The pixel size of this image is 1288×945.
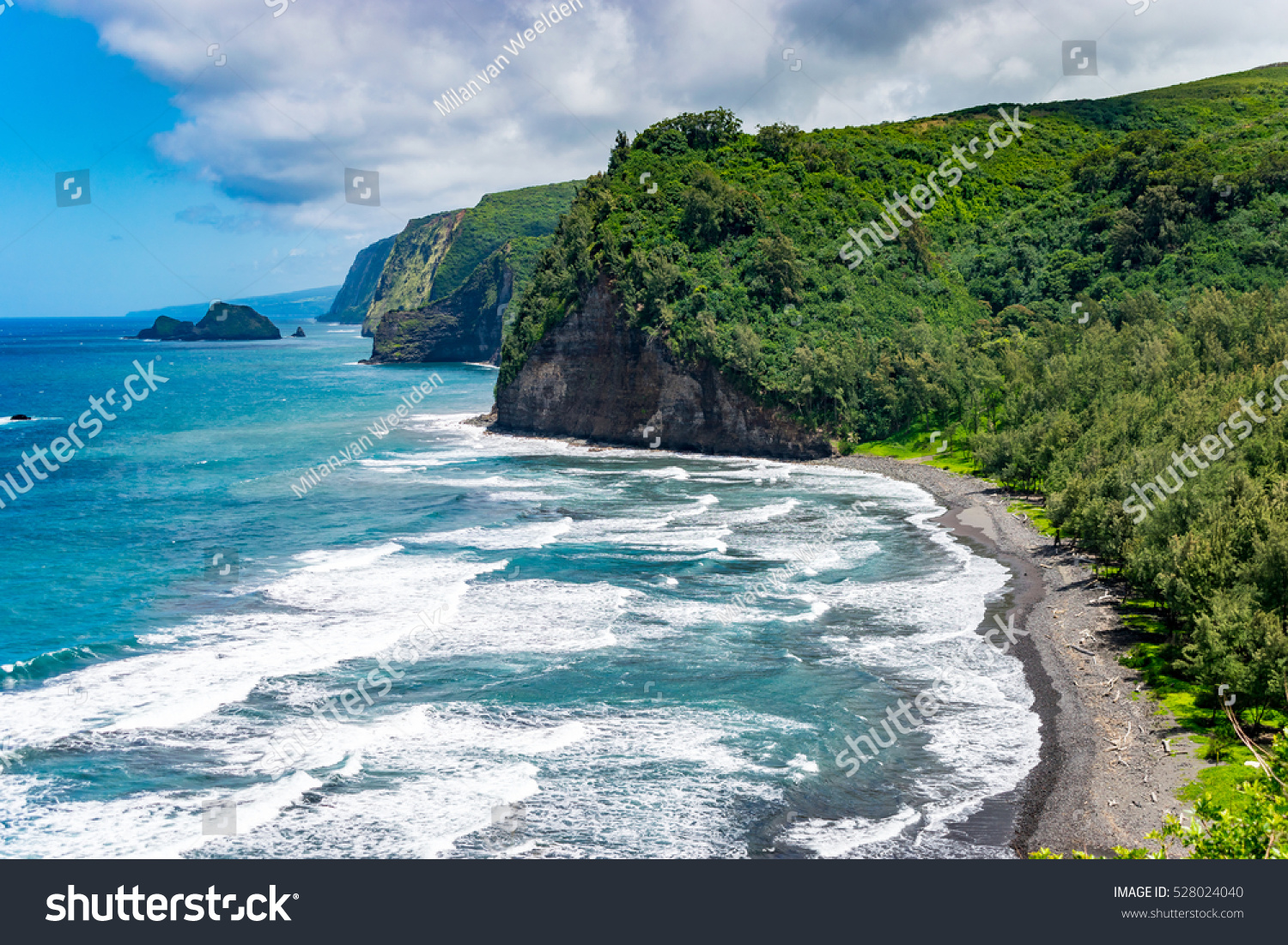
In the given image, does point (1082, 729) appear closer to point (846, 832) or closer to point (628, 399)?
point (846, 832)

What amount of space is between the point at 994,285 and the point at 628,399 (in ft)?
163

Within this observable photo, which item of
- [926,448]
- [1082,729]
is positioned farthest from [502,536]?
[926,448]

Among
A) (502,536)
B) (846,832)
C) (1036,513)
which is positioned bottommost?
(846,832)

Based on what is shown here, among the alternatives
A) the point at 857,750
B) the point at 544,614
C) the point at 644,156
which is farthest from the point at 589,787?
the point at 644,156

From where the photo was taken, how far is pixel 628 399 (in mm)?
99750

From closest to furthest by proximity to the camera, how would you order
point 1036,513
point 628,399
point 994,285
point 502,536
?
1. point 502,536
2. point 1036,513
3. point 628,399
4. point 994,285

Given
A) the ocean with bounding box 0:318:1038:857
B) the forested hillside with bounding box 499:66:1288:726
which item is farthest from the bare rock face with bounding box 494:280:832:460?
the ocean with bounding box 0:318:1038:857

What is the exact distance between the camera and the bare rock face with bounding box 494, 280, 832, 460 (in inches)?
3681

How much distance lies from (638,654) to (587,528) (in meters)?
23.9

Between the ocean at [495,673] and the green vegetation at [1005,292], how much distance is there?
10.8 m

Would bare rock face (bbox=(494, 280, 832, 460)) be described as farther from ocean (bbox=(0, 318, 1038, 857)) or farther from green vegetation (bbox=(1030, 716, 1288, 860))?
green vegetation (bbox=(1030, 716, 1288, 860))

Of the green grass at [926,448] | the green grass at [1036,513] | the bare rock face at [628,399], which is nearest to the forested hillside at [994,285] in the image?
the green grass at [926,448]

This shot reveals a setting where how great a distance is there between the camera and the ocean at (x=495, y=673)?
29188 mm
